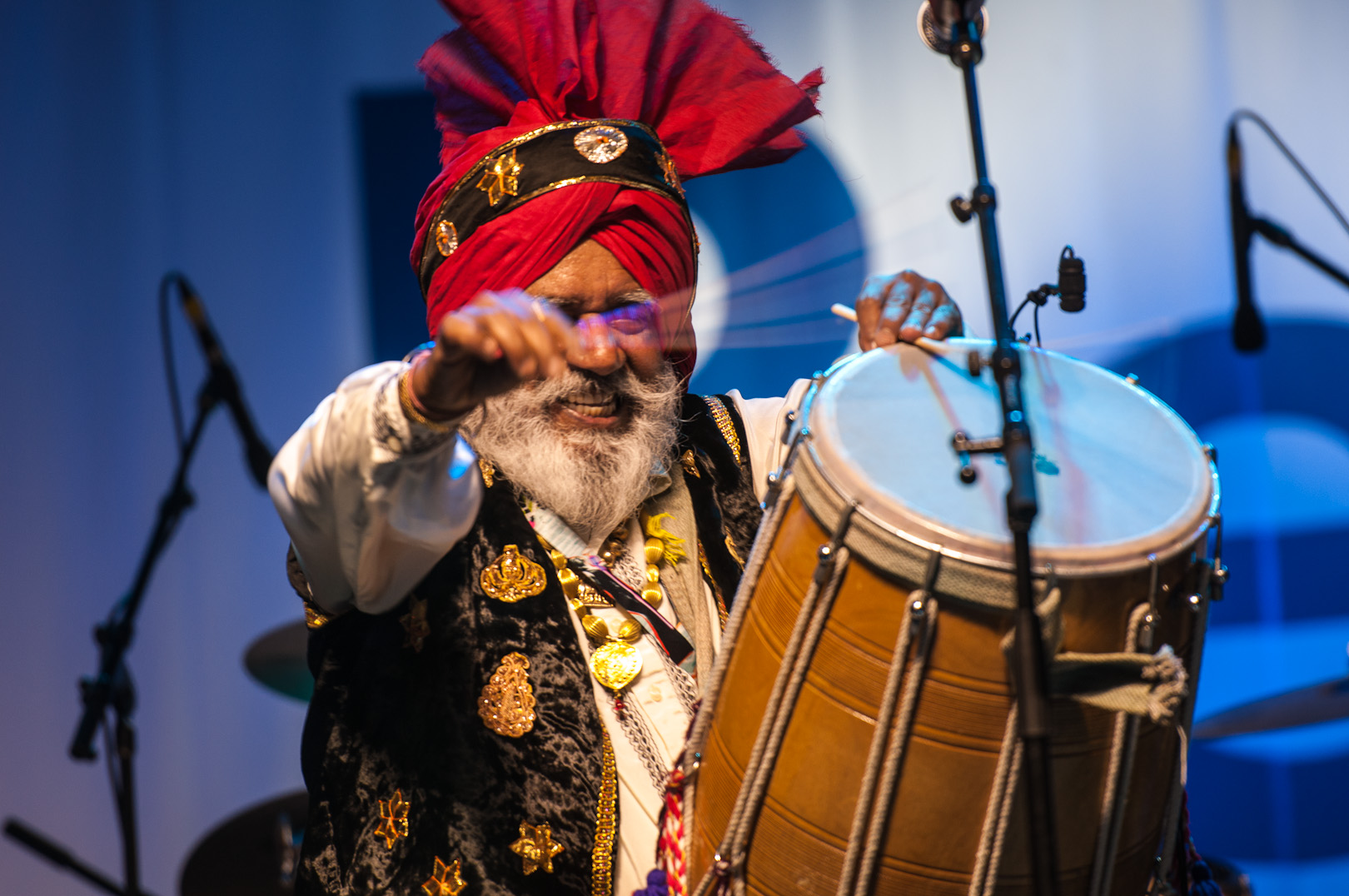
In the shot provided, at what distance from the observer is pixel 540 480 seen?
1781 mm

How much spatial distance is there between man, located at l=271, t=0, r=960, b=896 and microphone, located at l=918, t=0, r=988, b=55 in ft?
1.15

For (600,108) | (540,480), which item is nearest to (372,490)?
(540,480)

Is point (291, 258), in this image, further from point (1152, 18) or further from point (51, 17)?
point (1152, 18)

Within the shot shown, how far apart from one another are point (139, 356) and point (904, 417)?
2.83 metres

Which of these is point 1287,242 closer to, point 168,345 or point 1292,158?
point 1292,158

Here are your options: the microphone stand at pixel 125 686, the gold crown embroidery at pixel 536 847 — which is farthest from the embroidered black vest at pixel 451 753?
the microphone stand at pixel 125 686

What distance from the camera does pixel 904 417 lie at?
127 cm

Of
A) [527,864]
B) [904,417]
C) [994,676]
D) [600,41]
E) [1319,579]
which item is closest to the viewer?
[994,676]

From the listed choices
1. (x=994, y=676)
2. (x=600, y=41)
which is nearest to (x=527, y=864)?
(x=994, y=676)

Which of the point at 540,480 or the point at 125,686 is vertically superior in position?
the point at 540,480

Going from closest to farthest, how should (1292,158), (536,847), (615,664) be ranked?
(536,847)
(615,664)
(1292,158)

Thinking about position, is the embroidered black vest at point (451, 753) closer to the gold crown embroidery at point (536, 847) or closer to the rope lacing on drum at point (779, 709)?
the gold crown embroidery at point (536, 847)

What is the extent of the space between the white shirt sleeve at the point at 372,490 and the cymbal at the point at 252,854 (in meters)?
1.26

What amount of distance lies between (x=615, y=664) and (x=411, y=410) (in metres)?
0.59
